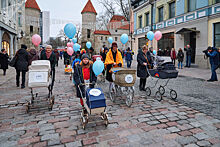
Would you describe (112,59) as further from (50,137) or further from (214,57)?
(214,57)

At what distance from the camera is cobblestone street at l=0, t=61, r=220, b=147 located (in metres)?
3.28

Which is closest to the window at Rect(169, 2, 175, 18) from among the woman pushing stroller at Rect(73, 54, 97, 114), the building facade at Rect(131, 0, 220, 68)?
the building facade at Rect(131, 0, 220, 68)

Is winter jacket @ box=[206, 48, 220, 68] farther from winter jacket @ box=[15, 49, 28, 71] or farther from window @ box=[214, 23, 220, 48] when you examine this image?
winter jacket @ box=[15, 49, 28, 71]

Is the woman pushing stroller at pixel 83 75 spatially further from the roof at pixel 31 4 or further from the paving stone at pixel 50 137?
the roof at pixel 31 4

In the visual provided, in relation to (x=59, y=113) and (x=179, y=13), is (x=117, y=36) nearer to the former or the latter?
(x=179, y=13)

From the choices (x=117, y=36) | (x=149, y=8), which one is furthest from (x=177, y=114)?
(x=117, y=36)

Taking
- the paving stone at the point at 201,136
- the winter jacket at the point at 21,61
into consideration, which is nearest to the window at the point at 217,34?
the paving stone at the point at 201,136

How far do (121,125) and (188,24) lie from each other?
16009 mm

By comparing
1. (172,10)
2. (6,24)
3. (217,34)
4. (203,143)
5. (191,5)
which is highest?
(172,10)

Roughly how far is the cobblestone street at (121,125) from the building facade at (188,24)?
35.7 feet

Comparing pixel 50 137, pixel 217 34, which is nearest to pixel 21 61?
pixel 50 137

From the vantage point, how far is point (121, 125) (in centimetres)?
400

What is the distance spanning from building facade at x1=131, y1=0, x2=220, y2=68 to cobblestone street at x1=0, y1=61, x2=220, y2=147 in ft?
35.7

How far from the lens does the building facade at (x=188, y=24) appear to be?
14547 mm
